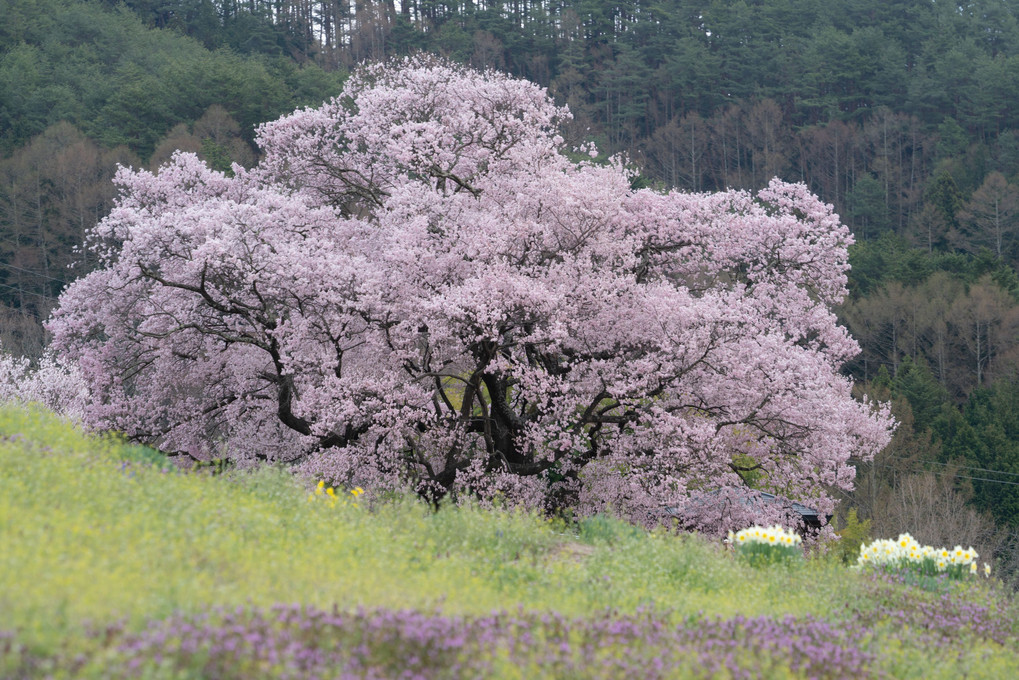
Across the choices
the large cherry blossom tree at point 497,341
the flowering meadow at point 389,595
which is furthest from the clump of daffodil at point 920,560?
the large cherry blossom tree at point 497,341

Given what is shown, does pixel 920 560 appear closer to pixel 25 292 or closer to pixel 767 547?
pixel 767 547

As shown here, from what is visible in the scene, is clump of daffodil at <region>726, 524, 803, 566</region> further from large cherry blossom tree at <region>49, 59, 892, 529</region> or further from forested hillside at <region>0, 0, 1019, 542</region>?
forested hillside at <region>0, 0, 1019, 542</region>

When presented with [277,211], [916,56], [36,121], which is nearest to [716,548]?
[277,211]

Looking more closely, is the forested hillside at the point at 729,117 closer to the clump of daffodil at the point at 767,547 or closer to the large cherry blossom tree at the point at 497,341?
the large cherry blossom tree at the point at 497,341

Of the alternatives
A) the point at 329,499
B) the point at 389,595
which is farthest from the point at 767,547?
the point at 389,595

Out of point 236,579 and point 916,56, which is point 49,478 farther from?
point 916,56

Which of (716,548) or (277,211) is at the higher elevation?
(277,211)

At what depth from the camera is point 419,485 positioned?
17.4 meters

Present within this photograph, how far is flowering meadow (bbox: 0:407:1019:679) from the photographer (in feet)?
19.8

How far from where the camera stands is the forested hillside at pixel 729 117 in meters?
54.4

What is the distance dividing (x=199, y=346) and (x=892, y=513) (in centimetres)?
3363

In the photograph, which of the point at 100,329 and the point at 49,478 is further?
the point at 100,329

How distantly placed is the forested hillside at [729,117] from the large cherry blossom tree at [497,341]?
2591 centimetres

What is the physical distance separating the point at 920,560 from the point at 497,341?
7360 millimetres
